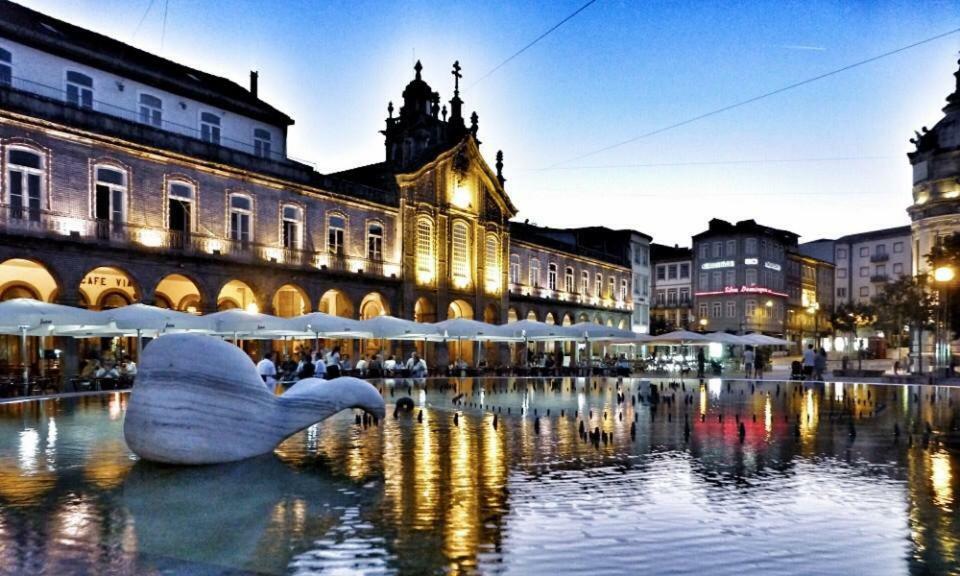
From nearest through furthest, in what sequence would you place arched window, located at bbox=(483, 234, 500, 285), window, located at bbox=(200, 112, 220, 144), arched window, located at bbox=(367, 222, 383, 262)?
window, located at bbox=(200, 112, 220, 144) < arched window, located at bbox=(367, 222, 383, 262) < arched window, located at bbox=(483, 234, 500, 285)

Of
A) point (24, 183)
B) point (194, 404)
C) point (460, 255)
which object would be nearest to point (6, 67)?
point (24, 183)

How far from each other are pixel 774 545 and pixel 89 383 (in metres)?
25.8

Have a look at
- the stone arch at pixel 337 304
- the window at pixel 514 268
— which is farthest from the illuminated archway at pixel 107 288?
the window at pixel 514 268

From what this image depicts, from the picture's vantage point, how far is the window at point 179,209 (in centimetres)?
3253

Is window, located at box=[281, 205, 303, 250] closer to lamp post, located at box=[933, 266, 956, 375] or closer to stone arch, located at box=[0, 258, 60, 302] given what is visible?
stone arch, located at box=[0, 258, 60, 302]

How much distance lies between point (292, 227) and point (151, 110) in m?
8.50

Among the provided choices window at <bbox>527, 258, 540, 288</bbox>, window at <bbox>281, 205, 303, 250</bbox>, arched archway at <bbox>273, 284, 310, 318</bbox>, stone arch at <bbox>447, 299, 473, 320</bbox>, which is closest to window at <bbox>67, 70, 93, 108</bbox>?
window at <bbox>281, 205, 303, 250</bbox>

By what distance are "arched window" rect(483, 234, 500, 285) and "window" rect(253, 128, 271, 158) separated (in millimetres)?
16784

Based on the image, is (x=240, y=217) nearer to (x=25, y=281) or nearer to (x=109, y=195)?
(x=109, y=195)

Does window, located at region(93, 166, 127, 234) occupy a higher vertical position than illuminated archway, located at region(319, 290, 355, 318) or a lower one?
higher

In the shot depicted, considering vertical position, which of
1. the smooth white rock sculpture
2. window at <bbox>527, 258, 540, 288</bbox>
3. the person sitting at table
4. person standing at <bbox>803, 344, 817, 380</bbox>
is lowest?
person standing at <bbox>803, 344, 817, 380</bbox>

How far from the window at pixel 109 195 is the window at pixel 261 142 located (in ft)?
32.4

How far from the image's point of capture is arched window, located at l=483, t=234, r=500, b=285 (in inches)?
2029

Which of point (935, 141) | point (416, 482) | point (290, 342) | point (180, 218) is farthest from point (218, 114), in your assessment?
point (935, 141)
